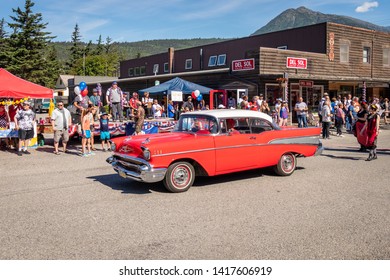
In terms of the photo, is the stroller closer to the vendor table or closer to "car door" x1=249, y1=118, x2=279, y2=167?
"car door" x1=249, y1=118, x2=279, y2=167

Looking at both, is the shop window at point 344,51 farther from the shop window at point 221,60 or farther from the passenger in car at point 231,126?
the passenger in car at point 231,126

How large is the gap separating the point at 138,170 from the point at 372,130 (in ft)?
23.6

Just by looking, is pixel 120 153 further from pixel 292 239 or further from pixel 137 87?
pixel 137 87

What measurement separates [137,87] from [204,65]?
679cm

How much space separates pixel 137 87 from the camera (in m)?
35.1

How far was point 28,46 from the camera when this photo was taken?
53.7 m

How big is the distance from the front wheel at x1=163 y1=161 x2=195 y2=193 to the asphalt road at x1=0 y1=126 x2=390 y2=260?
0.15 m

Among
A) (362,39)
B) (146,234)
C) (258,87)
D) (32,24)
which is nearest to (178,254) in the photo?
(146,234)

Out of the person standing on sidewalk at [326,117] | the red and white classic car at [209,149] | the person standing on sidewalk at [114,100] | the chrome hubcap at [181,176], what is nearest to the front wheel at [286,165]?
the red and white classic car at [209,149]

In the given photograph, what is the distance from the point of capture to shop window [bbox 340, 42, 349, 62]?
27242 millimetres

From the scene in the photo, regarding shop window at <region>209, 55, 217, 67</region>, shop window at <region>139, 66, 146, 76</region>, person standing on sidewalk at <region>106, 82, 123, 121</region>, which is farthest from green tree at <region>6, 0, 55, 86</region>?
person standing on sidewalk at <region>106, 82, 123, 121</region>

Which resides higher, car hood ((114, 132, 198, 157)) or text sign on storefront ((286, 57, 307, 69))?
text sign on storefront ((286, 57, 307, 69))

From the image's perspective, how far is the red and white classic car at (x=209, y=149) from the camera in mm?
6828

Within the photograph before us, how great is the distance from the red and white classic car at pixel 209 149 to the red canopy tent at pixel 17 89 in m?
7.19
